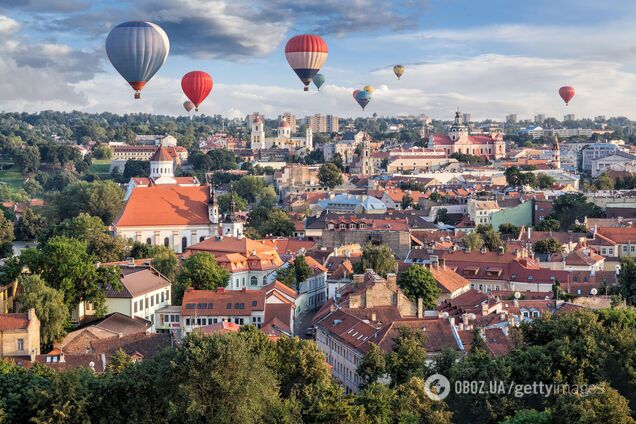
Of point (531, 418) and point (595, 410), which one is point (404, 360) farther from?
point (595, 410)

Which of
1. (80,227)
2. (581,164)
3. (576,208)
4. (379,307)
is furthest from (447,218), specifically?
(581,164)

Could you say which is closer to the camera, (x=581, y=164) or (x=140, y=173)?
(x=140, y=173)

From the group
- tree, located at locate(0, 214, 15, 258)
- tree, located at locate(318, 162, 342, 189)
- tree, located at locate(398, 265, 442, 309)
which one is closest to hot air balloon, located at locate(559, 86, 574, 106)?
tree, located at locate(318, 162, 342, 189)

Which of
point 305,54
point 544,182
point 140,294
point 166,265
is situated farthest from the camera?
point 544,182

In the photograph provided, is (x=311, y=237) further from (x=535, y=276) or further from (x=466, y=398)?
(x=466, y=398)

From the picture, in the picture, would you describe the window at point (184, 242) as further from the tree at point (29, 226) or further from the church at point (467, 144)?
the church at point (467, 144)

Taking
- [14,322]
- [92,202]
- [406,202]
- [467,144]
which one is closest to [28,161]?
[92,202]
